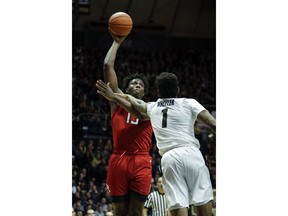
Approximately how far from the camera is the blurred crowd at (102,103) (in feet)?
53.7

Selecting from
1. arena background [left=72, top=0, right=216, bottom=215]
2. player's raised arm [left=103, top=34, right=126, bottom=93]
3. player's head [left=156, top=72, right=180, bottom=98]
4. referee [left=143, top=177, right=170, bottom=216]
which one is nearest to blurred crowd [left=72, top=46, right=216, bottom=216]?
arena background [left=72, top=0, right=216, bottom=215]

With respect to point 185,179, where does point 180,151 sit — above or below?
above

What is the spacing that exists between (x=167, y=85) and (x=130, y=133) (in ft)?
4.04

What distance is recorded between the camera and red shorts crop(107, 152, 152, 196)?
8.45m

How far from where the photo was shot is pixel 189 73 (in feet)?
90.2

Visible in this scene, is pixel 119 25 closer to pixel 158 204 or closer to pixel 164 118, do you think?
pixel 164 118

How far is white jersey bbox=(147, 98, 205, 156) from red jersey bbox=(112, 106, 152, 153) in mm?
1029

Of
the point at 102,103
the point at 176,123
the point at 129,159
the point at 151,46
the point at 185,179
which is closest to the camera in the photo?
the point at 185,179

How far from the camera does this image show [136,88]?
8617mm

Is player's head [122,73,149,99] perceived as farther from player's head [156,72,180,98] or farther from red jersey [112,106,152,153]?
player's head [156,72,180,98]

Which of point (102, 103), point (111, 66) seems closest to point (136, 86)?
point (111, 66)

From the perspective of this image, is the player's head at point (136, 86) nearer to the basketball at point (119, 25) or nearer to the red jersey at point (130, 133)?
the red jersey at point (130, 133)

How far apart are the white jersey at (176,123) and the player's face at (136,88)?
1.06 metres

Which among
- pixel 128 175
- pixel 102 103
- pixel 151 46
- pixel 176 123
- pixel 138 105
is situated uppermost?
pixel 151 46
